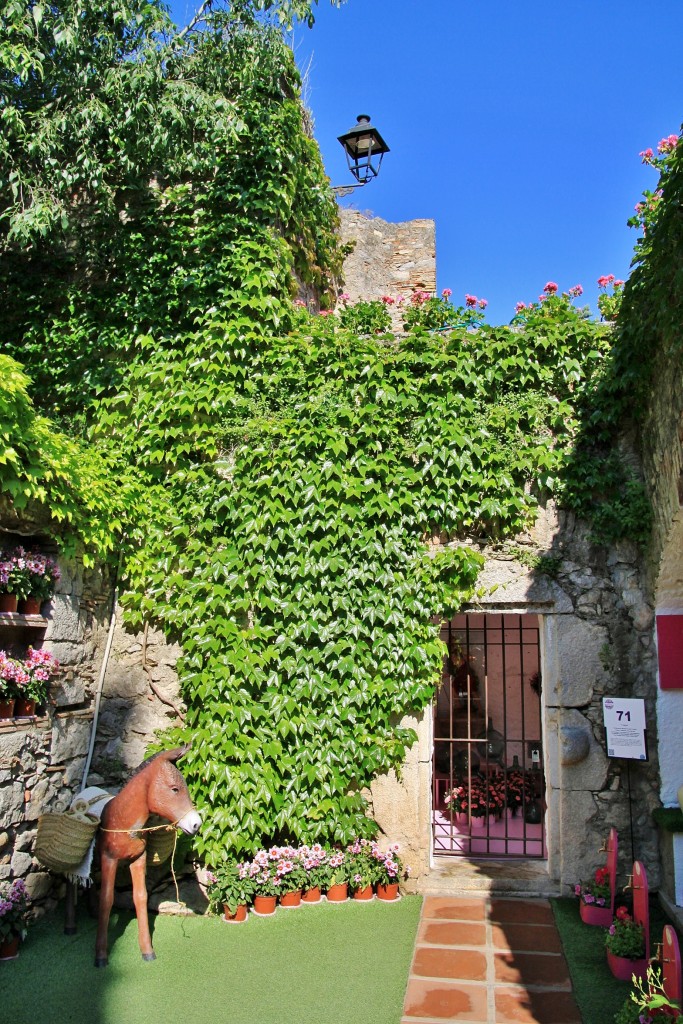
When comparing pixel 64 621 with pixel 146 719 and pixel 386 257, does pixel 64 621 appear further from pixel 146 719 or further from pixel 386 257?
pixel 386 257

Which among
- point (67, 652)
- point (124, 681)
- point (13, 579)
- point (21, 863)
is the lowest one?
point (21, 863)

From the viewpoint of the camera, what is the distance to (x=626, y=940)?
3.77 metres

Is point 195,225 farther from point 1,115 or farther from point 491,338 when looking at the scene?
point 491,338

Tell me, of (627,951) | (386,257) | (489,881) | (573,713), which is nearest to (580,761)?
(573,713)

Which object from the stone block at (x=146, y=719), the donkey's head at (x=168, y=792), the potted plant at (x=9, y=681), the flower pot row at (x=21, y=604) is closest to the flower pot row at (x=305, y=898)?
the donkey's head at (x=168, y=792)

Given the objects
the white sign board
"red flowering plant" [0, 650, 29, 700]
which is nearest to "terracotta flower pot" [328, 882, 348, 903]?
the white sign board

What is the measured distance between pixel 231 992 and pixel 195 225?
17.8 feet

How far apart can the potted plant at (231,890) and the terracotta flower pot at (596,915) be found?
80.8 inches

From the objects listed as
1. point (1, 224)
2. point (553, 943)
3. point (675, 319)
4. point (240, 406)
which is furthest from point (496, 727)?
point (1, 224)

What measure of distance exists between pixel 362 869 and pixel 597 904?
1.46 metres

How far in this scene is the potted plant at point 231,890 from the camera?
4.60m

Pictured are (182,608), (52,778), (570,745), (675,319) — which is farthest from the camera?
(182,608)

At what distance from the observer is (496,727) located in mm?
8914

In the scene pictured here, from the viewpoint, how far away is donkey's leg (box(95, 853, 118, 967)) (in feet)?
12.9
